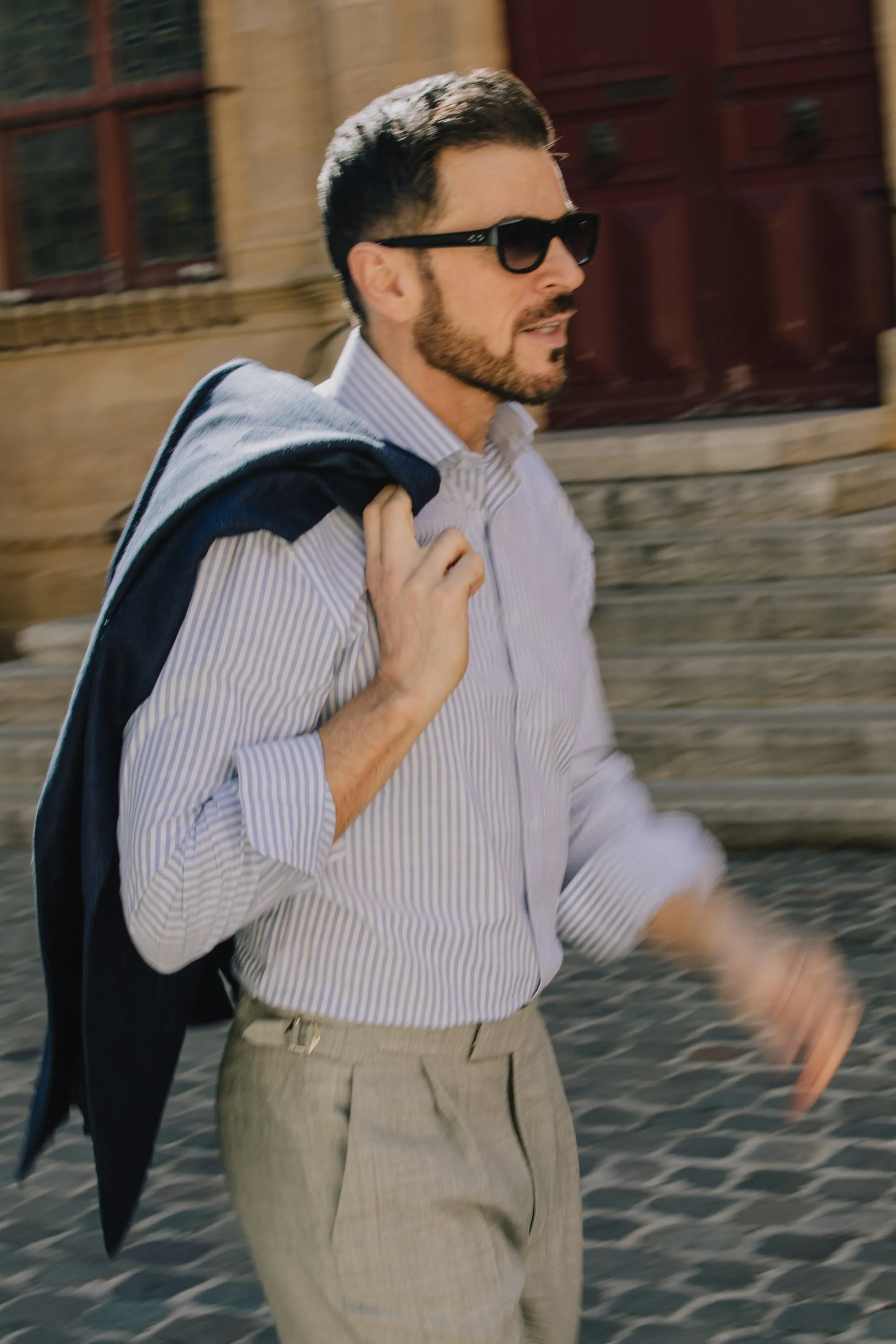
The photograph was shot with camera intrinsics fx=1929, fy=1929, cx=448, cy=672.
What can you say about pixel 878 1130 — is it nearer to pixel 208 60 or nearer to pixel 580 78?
pixel 580 78

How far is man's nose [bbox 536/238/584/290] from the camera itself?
6.81 ft

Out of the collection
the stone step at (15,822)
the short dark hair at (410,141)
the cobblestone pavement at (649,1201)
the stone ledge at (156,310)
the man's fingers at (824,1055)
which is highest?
the stone ledge at (156,310)

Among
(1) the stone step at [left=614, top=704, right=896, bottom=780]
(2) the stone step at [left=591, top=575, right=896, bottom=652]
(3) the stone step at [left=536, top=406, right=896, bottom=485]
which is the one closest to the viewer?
(1) the stone step at [left=614, top=704, right=896, bottom=780]

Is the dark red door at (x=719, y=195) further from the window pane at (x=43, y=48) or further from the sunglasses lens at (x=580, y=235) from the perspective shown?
the sunglasses lens at (x=580, y=235)

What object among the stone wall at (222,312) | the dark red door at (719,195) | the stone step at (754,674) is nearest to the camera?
the stone step at (754,674)

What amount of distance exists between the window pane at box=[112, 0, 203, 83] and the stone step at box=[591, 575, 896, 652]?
12.9 ft

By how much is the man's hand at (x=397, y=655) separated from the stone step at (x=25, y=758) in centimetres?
627

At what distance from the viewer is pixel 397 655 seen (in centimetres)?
186

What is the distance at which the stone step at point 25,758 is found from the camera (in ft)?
26.3

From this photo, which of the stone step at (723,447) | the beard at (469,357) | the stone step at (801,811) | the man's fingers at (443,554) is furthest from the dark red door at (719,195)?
the man's fingers at (443,554)

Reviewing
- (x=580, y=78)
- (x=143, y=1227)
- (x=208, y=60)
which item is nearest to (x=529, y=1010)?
(x=143, y=1227)

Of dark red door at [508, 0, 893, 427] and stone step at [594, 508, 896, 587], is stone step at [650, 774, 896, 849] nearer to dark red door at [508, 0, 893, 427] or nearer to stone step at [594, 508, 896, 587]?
stone step at [594, 508, 896, 587]

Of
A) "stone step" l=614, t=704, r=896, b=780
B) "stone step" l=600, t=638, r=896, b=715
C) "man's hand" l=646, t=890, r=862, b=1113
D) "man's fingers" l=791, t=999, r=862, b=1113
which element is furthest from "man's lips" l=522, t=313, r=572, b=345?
"stone step" l=600, t=638, r=896, b=715

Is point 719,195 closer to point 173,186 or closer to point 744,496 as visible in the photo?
point 744,496
